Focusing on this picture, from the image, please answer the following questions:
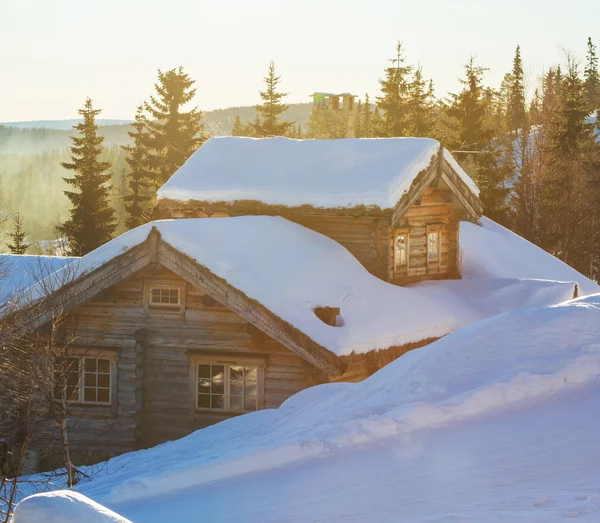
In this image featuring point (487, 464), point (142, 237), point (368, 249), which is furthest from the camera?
point (368, 249)

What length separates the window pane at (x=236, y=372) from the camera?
658 inches

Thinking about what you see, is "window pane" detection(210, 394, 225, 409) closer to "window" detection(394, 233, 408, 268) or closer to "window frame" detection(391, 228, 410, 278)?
"window frame" detection(391, 228, 410, 278)

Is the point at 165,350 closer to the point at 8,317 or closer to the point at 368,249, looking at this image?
the point at 8,317

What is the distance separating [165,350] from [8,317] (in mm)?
2948

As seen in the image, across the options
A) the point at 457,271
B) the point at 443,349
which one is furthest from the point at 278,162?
the point at 443,349

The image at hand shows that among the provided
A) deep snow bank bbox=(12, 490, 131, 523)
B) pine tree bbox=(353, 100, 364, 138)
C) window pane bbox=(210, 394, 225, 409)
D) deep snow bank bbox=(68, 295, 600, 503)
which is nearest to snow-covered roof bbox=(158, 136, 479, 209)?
window pane bbox=(210, 394, 225, 409)

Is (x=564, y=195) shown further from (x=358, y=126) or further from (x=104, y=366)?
(x=358, y=126)

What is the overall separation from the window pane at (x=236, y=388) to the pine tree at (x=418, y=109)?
3495 cm

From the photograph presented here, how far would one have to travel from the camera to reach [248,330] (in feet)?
53.4

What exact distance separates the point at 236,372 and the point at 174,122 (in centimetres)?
3053

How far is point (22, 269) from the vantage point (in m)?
22.6

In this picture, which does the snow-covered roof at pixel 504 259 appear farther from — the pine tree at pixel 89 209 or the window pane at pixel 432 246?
the pine tree at pixel 89 209

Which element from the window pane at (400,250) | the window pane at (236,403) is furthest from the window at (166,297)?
the window pane at (400,250)

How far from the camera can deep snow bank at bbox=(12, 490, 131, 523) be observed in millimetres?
4781
